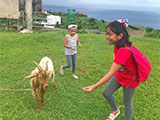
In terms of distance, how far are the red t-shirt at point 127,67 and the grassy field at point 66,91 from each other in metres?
1.18

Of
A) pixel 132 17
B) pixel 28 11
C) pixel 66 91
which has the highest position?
Result: pixel 132 17

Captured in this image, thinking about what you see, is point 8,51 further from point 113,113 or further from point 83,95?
point 113,113

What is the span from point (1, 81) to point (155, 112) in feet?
14.0

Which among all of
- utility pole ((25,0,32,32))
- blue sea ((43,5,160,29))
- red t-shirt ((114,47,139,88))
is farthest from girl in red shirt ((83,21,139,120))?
blue sea ((43,5,160,29))

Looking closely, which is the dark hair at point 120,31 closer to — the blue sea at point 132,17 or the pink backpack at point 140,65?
the pink backpack at point 140,65

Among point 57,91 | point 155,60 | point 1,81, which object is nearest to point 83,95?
point 57,91

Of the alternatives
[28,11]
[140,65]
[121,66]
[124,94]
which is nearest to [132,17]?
[28,11]

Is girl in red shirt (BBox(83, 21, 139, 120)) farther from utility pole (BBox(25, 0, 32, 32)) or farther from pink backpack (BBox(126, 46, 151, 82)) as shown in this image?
utility pole (BBox(25, 0, 32, 32))

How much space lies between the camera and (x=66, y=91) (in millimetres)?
4246

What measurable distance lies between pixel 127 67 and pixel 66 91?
2.26 metres

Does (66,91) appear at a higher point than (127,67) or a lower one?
lower

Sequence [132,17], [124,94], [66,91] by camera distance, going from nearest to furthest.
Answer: [124,94] < [66,91] < [132,17]

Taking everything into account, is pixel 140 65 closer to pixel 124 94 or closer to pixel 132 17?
pixel 124 94

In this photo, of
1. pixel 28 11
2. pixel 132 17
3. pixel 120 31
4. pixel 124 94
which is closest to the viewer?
pixel 120 31
